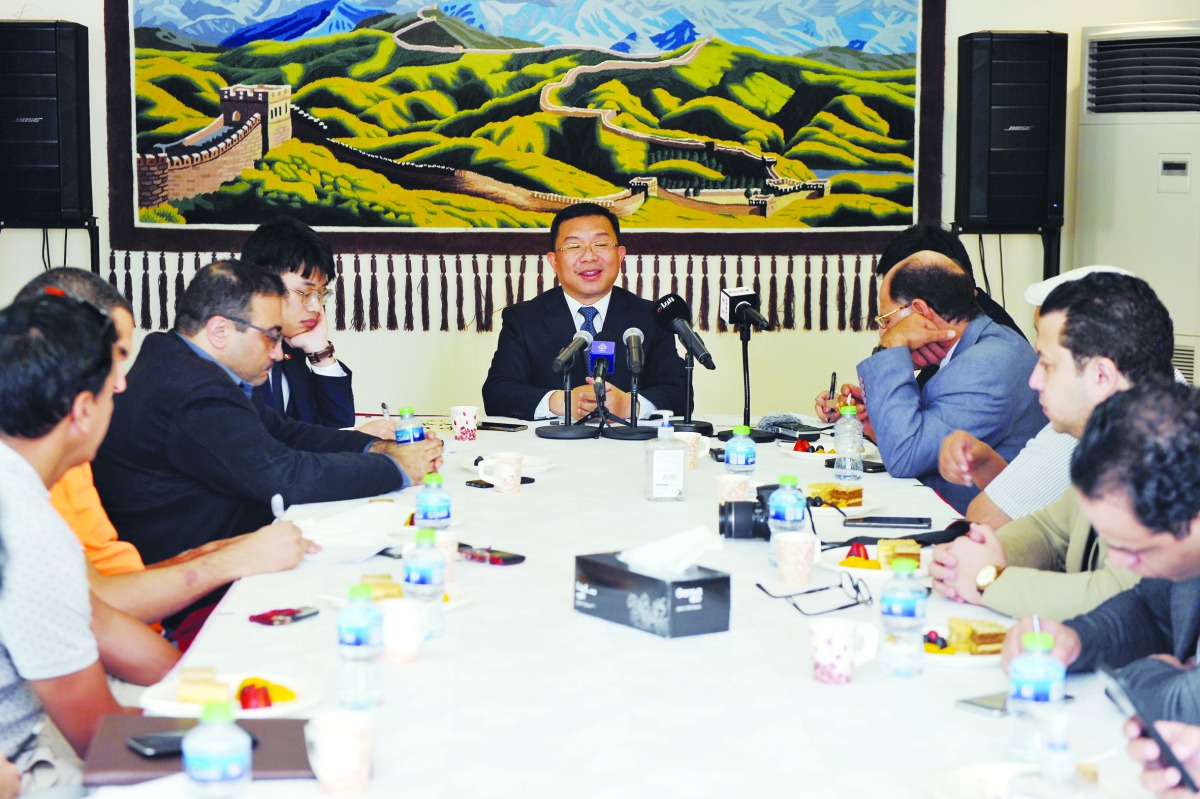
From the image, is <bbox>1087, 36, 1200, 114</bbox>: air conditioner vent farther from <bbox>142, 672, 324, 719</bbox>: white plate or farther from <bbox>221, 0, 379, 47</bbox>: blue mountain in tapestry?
<bbox>142, 672, 324, 719</bbox>: white plate

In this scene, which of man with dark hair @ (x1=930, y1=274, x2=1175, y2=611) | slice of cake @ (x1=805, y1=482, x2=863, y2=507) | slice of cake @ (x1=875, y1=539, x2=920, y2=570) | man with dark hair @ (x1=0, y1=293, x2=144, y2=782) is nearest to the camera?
man with dark hair @ (x1=0, y1=293, x2=144, y2=782)

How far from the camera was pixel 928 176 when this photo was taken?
18.1ft

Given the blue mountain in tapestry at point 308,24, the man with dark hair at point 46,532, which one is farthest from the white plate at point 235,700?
the blue mountain in tapestry at point 308,24

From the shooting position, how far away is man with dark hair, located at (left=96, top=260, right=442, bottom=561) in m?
2.70

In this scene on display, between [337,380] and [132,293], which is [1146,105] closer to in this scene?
[337,380]

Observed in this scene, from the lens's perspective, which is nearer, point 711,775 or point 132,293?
point 711,775

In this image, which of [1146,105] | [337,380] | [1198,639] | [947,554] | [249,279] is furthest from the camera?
[1146,105]

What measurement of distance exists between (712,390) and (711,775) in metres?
4.29

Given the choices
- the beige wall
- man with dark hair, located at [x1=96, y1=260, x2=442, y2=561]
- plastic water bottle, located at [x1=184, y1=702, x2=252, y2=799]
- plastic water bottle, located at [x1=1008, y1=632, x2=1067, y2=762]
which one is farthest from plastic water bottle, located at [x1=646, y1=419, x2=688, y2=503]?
the beige wall

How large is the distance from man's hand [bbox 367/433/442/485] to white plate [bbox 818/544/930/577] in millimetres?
1049

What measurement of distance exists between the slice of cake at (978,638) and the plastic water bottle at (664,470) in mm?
1078

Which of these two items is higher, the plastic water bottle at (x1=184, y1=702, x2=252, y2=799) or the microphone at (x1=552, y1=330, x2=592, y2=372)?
the microphone at (x1=552, y1=330, x2=592, y2=372)

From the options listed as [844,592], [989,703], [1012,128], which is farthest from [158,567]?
[1012,128]

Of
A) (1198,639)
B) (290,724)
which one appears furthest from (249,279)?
(1198,639)
